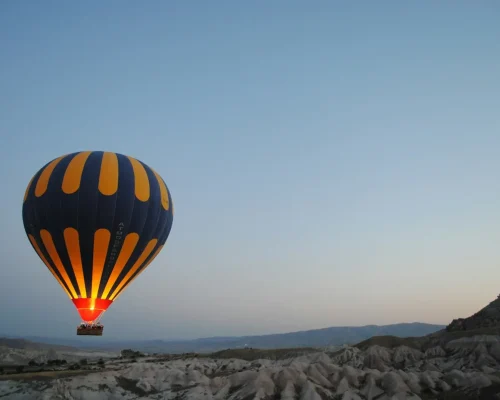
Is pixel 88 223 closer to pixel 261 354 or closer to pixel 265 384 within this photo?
pixel 265 384

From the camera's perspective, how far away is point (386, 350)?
234ft

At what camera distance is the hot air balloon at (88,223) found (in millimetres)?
39094

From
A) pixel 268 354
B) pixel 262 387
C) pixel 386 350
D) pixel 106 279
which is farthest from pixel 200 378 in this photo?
pixel 268 354

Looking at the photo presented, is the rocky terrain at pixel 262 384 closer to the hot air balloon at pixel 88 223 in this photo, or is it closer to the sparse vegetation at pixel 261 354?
A: the hot air balloon at pixel 88 223

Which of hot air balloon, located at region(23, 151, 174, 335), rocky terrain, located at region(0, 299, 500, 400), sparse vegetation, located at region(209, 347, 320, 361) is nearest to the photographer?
hot air balloon, located at region(23, 151, 174, 335)

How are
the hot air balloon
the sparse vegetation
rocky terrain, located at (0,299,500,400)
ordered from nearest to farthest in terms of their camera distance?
the hot air balloon < rocky terrain, located at (0,299,500,400) < the sparse vegetation

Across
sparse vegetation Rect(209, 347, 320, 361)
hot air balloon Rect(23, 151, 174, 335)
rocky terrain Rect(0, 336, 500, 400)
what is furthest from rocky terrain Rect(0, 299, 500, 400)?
sparse vegetation Rect(209, 347, 320, 361)

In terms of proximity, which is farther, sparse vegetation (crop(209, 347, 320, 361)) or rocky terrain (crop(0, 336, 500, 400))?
sparse vegetation (crop(209, 347, 320, 361))

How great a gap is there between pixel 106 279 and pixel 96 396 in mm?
11828

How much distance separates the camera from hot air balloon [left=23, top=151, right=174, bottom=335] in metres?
39.1

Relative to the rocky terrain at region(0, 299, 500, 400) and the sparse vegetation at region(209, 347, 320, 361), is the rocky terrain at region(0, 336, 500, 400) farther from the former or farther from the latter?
the sparse vegetation at region(209, 347, 320, 361)

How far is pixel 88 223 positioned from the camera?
39.2 metres

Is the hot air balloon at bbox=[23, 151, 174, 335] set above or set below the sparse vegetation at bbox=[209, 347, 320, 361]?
above

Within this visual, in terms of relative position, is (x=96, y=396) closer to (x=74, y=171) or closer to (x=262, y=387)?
(x=262, y=387)
